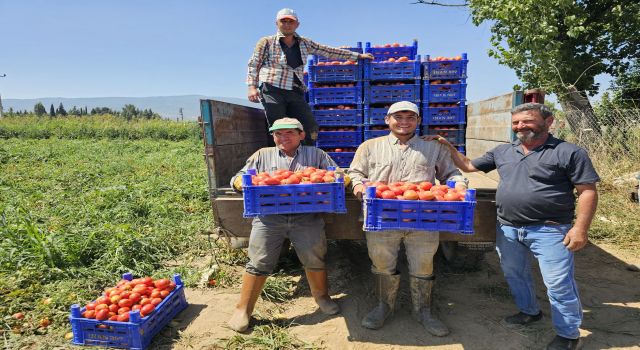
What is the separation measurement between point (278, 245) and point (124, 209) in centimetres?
488

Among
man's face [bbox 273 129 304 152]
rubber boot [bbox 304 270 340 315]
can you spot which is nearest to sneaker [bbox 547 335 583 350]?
rubber boot [bbox 304 270 340 315]

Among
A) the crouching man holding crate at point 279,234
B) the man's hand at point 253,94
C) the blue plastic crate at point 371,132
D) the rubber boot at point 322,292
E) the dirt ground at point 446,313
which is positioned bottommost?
the dirt ground at point 446,313

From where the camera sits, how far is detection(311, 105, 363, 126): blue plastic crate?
5.59 m

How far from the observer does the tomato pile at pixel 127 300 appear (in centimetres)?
320

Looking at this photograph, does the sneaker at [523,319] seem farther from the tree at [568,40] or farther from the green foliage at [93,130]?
the green foliage at [93,130]

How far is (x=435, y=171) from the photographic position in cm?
351

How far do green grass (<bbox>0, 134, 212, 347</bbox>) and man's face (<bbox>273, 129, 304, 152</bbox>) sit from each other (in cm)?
218

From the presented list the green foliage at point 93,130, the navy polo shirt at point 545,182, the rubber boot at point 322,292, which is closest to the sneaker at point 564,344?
the navy polo shirt at point 545,182

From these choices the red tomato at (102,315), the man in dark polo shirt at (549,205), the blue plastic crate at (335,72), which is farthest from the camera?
the blue plastic crate at (335,72)

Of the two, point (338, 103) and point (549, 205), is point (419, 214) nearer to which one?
point (549, 205)

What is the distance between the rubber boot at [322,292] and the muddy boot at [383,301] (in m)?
0.36

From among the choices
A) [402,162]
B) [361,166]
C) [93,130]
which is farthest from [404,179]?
[93,130]

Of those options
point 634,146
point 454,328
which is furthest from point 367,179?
point 634,146

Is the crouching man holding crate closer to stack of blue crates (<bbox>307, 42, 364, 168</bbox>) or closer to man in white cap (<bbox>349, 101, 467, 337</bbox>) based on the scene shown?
man in white cap (<bbox>349, 101, 467, 337</bbox>)
